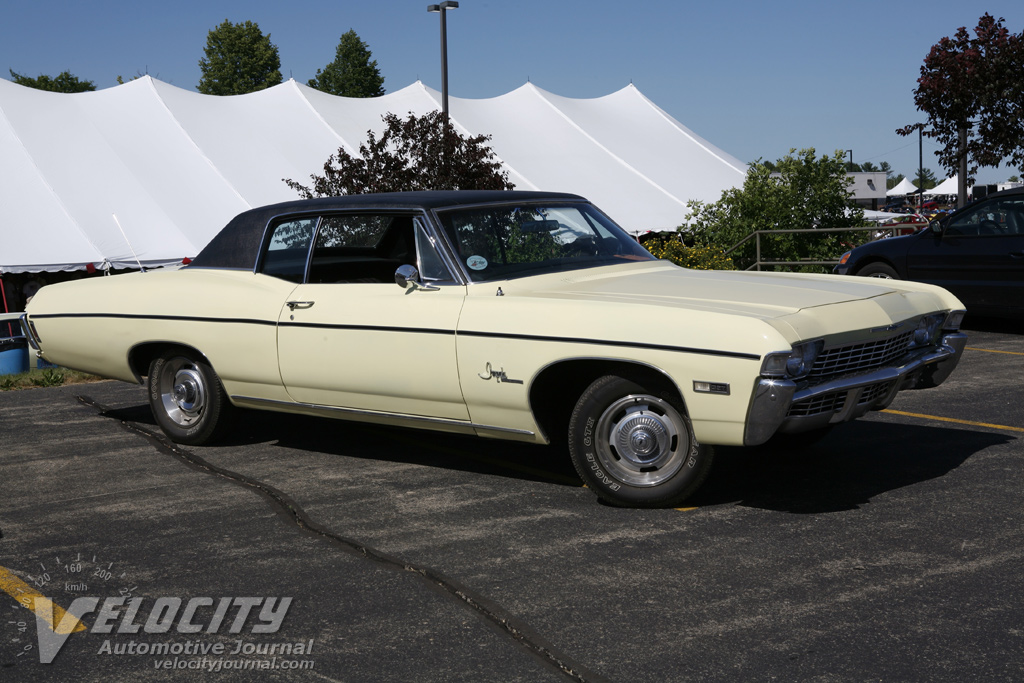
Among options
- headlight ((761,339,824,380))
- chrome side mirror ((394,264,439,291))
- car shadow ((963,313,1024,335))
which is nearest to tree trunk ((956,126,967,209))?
car shadow ((963,313,1024,335))

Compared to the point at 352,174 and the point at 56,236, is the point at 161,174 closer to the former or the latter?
the point at 56,236

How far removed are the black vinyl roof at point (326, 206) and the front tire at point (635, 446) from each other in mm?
1573

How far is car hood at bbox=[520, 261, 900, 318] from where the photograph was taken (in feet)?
16.4

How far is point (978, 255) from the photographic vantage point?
37.4 ft

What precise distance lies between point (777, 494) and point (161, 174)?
18765 millimetres

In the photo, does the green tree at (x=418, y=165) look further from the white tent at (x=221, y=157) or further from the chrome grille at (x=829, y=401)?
the chrome grille at (x=829, y=401)

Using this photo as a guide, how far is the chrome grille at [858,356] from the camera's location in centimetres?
488

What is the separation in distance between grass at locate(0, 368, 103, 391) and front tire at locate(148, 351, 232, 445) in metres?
3.55

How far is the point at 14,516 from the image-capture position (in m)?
5.39

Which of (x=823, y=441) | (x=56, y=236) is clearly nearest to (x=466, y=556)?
(x=823, y=441)

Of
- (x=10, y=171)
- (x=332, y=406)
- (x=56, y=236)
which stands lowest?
(x=332, y=406)

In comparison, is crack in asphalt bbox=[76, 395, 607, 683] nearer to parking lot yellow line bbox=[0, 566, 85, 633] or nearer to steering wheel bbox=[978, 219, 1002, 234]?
parking lot yellow line bbox=[0, 566, 85, 633]

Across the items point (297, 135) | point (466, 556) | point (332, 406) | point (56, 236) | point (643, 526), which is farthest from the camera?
point (297, 135)

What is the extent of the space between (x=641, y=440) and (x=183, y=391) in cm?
330
